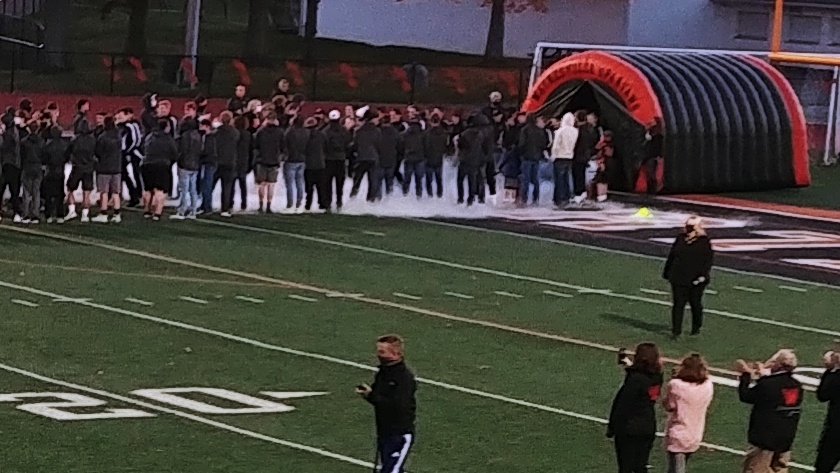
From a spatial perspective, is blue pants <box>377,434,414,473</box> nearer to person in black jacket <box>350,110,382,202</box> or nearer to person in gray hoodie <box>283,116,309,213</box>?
person in gray hoodie <box>283,116,309,213</box>

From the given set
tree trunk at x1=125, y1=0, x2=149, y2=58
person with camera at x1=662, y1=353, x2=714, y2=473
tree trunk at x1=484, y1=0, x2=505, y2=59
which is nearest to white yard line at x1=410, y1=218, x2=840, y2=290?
person with camera at x1=662, y1=353, x2=714, y2=473

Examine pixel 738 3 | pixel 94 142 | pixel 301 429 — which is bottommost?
pixel 301 429

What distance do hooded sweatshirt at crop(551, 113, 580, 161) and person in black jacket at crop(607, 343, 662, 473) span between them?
1791cm

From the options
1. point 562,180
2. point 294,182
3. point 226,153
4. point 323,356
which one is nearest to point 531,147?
point 562,180

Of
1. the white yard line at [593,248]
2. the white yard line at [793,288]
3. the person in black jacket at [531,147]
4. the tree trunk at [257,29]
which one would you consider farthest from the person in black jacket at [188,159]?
the tree trunk at [257,29]

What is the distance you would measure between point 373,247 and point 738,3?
3314 cm

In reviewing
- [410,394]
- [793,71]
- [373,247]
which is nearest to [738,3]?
[793,71]

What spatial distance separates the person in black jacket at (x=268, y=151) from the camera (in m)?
27.7

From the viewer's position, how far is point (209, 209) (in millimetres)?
27703

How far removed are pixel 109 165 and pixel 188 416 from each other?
1107 centimetres

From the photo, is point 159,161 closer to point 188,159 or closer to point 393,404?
point 188,159

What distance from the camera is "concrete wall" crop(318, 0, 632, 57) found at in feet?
178

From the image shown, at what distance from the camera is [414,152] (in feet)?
97.2

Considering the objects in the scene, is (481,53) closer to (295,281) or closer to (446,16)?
(446,16)
